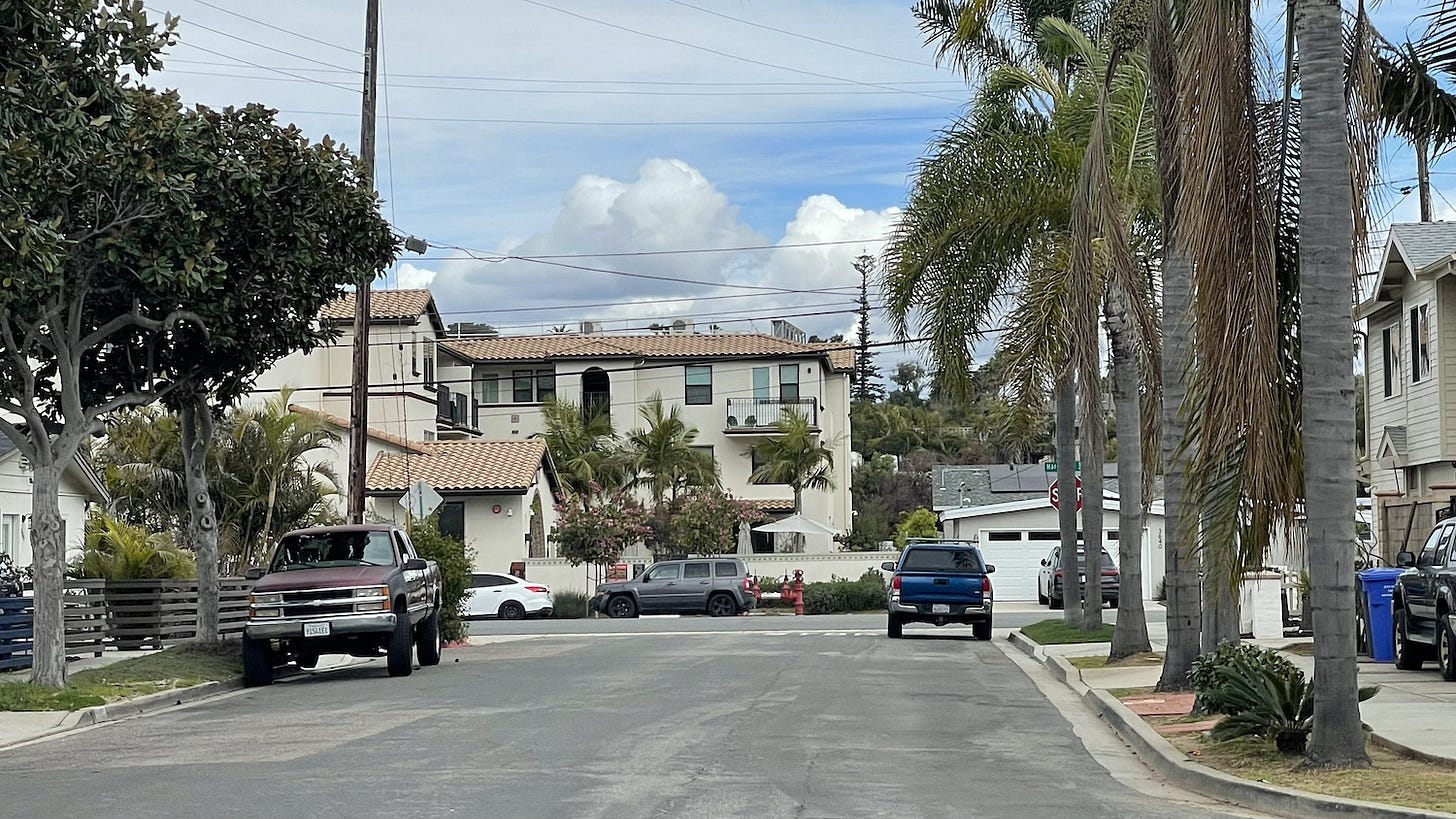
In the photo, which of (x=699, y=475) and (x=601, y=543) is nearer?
(x=601, y=543)

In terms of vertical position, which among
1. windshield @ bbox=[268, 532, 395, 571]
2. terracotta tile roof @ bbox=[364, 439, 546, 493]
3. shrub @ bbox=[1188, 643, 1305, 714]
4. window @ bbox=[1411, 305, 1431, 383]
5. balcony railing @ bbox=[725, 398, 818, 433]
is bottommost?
shrub @ bbox=[1188, 643, 1305, 714]

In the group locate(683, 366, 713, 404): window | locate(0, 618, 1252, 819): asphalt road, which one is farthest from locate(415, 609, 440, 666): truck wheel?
locate(683, 366, 713, 404): window

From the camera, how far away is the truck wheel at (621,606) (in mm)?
42656

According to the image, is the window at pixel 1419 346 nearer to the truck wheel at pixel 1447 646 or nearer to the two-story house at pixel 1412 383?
the two-story house at pixel 1412 383

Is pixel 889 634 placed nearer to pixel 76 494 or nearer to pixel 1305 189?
pixel 76 494

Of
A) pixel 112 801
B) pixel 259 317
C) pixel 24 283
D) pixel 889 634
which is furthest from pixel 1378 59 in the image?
pixel 889 634

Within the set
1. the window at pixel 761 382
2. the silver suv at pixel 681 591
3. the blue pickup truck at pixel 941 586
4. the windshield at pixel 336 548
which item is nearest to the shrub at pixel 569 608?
the silver suv at pixel 681 591

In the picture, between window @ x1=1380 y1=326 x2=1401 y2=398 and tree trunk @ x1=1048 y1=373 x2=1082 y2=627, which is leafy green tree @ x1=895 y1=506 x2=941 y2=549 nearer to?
window @ x1=1380 y1=326 x2=1401 y2=398

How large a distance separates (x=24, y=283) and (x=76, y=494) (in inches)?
669

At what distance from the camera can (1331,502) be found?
11000mm

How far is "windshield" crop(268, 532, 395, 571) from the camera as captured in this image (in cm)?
2184

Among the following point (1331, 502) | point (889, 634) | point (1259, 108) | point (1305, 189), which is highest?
point (1259, 108)

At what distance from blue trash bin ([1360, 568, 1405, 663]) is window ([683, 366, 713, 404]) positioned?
145ft

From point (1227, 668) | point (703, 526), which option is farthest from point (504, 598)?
point (1227, 668)
